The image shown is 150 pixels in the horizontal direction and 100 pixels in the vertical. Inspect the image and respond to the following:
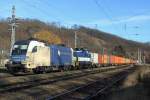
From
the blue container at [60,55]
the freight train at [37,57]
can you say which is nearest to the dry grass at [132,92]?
the freight train at [37,57]

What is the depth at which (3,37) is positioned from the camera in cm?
14225

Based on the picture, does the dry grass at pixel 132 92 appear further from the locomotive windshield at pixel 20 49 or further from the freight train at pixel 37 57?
the locomotive windshield at pixel 20 49

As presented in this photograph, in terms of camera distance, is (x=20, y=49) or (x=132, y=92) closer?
(x=132, y=92)

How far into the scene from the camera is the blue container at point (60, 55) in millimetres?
45531

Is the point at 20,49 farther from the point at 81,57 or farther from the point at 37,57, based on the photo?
the point at 81,57

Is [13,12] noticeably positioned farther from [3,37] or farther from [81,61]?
[3,37]

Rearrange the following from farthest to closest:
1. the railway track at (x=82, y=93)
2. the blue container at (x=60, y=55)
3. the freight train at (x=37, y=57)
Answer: the blue container at (x=60, y=55) → the freight train at (x=37, y=57) → the railway track at (x=82, y=93)

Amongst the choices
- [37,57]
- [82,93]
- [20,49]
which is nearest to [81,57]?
[37,57]

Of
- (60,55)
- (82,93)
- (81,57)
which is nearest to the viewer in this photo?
(82,93)

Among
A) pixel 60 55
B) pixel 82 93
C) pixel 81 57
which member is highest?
pixel 81 57

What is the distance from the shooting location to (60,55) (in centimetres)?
4881

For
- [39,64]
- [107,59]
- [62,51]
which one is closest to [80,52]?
[62,51]

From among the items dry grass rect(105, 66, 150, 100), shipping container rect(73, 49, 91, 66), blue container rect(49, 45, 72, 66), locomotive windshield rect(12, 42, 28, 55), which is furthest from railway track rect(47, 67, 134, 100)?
shipping container rect(73, 49, 91, 66)

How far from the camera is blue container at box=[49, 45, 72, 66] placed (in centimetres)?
4553
